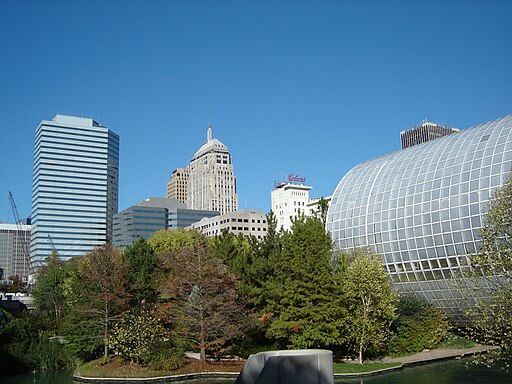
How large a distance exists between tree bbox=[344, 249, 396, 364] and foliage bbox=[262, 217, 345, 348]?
1171 mm

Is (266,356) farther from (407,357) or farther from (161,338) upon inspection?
(407,357)

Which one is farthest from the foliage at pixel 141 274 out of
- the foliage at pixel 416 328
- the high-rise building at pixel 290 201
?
the high-rise building at pixel 290 201

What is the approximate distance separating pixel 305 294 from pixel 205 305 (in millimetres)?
7113

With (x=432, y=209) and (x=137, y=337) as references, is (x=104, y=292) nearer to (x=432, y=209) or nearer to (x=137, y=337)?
(x=137, y=337)

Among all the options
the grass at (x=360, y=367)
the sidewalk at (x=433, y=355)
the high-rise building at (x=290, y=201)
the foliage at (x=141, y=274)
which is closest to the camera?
the grass at (x=360, y=367)

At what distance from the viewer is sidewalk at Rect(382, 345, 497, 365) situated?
144 feet

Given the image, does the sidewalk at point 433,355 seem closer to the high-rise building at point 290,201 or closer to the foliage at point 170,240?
the foliage at point 170,240

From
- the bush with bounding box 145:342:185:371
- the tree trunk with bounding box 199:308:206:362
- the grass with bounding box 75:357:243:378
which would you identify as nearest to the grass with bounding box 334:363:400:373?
the grass with bounding box 75:357:243:378

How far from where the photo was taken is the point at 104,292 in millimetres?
45406

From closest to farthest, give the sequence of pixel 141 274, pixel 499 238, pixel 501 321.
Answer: pixel 501 321 < pixel 499 238 < pixel 141 274

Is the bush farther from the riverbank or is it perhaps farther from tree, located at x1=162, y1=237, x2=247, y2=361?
tree, located at x1=162, y1=237, x2=247, y2=361

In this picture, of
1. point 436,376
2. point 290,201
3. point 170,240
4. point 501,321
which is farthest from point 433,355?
point 290,201

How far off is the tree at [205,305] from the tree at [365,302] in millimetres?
8083

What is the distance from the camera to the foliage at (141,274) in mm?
48000
